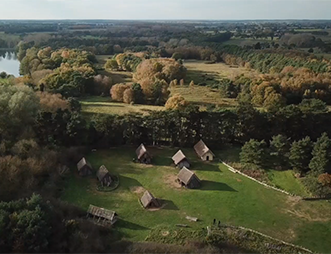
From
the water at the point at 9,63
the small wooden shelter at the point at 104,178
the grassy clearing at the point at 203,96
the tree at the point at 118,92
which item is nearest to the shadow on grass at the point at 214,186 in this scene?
the small wooden shelter at the point at 104,178

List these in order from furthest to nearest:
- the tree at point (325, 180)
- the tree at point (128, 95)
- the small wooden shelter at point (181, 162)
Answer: the tree at point (128, 95)
the small wooden shelter at point (181, 162)
the tree at point (325, 180)

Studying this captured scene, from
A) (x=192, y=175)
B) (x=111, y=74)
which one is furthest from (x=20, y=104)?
(x=111, y=74)

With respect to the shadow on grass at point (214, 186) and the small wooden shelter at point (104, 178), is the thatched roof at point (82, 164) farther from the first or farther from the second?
the shadow on grass at point (214, 186)

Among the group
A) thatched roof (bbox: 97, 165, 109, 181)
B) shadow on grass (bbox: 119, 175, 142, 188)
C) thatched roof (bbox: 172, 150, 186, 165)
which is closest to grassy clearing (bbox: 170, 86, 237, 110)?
thatched roof (bbox: 172, 150, 186, 165)

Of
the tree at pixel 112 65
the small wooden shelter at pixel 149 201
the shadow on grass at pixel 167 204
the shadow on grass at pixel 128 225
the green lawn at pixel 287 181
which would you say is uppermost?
the tree at pixel 112 65

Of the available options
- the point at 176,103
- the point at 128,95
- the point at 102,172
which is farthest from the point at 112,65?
the point at 102,172

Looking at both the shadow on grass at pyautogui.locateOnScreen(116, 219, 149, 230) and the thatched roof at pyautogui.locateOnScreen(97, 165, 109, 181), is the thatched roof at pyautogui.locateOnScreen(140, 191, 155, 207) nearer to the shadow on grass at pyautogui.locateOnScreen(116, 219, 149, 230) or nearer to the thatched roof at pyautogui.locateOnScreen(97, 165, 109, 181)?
the shadow on grass at pyautogui.locateOnScreen(116, 219, 149, 230)
